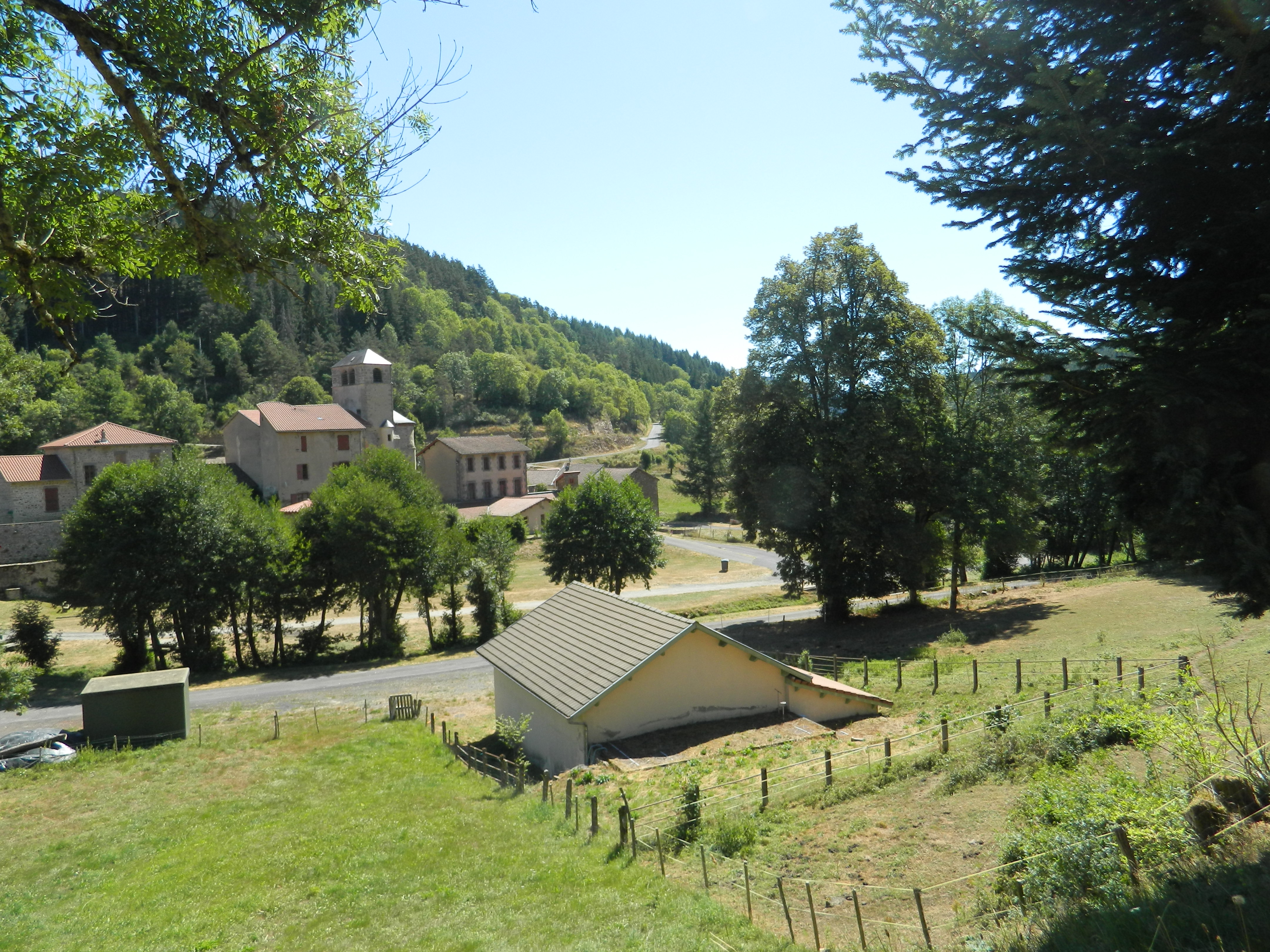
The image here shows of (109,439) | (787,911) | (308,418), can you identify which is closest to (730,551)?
(308,418)

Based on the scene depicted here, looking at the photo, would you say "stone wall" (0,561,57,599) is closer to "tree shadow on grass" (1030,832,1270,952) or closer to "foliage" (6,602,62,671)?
"foliage" (6,602,62,671)

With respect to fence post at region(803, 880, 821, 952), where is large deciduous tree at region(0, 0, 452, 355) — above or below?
above

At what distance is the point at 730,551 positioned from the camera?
236 ft

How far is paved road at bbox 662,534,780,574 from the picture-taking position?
215 feet

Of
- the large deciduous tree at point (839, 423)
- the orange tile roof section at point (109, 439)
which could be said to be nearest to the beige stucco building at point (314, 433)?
the orange tile roof section at point (109, 439)

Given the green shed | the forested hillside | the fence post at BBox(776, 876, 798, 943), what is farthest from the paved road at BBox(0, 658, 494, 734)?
the forested hillside

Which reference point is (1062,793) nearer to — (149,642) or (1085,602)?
(1085,602)

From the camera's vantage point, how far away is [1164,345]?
6.96 m

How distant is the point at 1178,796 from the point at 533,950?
6571mm

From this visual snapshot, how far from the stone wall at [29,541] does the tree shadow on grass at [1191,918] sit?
64388 mm

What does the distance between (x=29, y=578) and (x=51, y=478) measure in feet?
28.1

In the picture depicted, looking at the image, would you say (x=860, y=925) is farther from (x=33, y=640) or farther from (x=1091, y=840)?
(x=33, y=640)

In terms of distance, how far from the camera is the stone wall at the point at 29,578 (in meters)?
52.3

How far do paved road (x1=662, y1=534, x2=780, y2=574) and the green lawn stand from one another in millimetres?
45736
